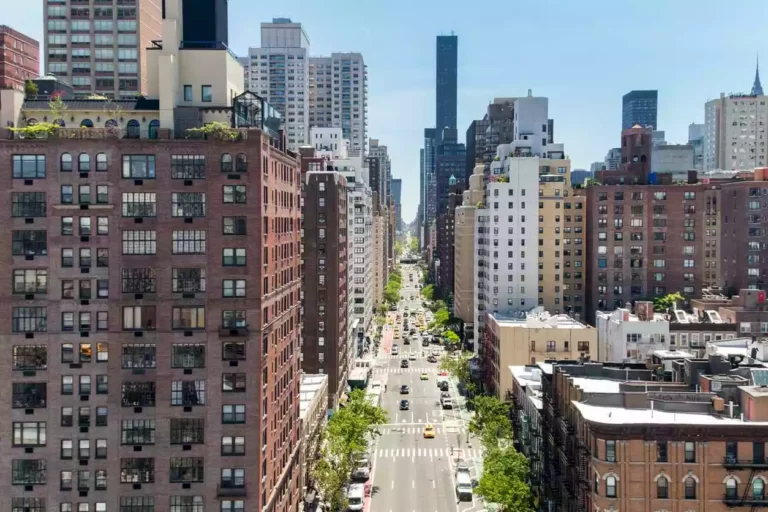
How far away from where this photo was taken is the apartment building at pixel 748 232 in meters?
155

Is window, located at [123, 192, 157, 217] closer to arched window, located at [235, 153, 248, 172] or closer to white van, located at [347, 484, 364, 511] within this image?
arched window, located at [235, 153, 248, 172]

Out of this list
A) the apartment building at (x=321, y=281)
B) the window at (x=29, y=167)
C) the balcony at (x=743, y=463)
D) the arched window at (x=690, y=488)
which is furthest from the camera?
the apartment building at (x=321, y=281)

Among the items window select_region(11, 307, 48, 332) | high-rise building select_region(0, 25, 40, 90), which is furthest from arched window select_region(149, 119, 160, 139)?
high-rise building select_region(0, 25, 40, 90)

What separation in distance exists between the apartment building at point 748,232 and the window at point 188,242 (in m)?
130

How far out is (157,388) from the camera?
59375mm

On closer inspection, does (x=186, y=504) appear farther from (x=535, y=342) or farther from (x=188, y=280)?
(x=535, y=342)

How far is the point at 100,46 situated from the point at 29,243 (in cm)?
7215

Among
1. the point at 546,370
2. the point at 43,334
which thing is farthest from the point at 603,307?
the point at 43,334

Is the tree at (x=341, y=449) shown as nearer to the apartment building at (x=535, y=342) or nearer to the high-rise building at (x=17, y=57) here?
the apartment building at (x=535, y=342)

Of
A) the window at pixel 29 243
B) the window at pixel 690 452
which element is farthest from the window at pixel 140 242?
the window at pixel 690 452

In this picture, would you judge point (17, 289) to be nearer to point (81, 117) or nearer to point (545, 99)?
point (81, 117)

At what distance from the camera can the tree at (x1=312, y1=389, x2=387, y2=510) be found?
3509 inches

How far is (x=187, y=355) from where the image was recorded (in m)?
59.7

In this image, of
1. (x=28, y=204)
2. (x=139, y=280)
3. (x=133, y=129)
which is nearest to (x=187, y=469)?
(x=139, y=280)
